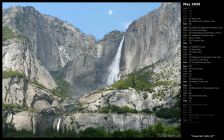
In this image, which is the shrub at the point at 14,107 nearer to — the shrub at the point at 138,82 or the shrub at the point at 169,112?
the shrub at the point at 138,82

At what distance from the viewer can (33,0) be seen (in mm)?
16594

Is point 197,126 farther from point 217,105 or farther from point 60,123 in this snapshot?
point 60,123

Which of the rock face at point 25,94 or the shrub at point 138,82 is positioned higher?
Answer: the shrub at point 138,82

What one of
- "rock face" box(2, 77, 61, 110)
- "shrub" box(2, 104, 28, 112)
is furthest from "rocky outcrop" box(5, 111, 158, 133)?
"rock face" box(2, 77, 61, 110)

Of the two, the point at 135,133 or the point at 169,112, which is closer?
the point at 135,133

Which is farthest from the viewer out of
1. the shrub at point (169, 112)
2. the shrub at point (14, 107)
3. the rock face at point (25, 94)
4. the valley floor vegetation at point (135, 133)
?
the rock face at point (25, 94)

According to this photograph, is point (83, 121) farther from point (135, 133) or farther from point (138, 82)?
point (135, 133)

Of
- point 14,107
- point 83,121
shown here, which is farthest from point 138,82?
point 14,107

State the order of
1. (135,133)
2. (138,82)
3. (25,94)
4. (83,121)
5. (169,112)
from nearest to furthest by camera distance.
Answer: (135,133), (169,112), (83,121), (138,82), (25,94)

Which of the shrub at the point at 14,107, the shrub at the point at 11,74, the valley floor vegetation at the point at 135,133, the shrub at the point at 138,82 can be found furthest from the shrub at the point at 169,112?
the shrub at the point at 11,74

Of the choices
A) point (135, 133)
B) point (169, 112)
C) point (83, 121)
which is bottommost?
point (83, 121)

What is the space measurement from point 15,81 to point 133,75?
1895 inches

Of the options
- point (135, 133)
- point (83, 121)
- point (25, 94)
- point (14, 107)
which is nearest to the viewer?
point (135, 133)

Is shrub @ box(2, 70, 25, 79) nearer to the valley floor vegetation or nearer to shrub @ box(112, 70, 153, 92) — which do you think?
the valley floor vegetation
